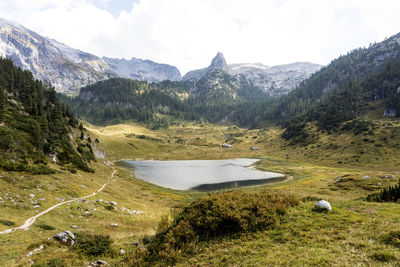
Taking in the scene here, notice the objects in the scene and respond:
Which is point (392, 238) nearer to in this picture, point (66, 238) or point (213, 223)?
point (213, 223)

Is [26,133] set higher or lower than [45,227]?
higher

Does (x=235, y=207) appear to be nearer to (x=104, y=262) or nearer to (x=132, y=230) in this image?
→ (x=104, y=262)

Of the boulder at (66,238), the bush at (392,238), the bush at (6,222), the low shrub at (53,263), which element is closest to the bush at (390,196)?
the bush at (392,238)

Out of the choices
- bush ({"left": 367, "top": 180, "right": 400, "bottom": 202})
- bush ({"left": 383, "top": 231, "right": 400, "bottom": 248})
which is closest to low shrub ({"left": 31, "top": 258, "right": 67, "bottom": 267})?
A: bush ({"left": 383, "top": 231, "right": 400, "bottom": 248})

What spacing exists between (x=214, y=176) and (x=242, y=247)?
95634 mm

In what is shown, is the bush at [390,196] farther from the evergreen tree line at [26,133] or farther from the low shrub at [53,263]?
the evergreen tree line at [26,133]

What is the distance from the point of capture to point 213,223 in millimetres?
15805

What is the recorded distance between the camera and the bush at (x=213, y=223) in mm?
14658

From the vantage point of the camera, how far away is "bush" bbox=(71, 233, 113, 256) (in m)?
16.8

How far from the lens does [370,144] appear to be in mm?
133250

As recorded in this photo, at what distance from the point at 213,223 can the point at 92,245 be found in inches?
447

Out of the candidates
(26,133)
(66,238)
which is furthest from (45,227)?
(26,133)

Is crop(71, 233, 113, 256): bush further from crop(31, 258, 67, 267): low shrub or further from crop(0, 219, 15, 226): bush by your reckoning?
crop(0, 219, 15, 226): bush

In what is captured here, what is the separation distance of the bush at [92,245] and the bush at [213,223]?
4644mm
